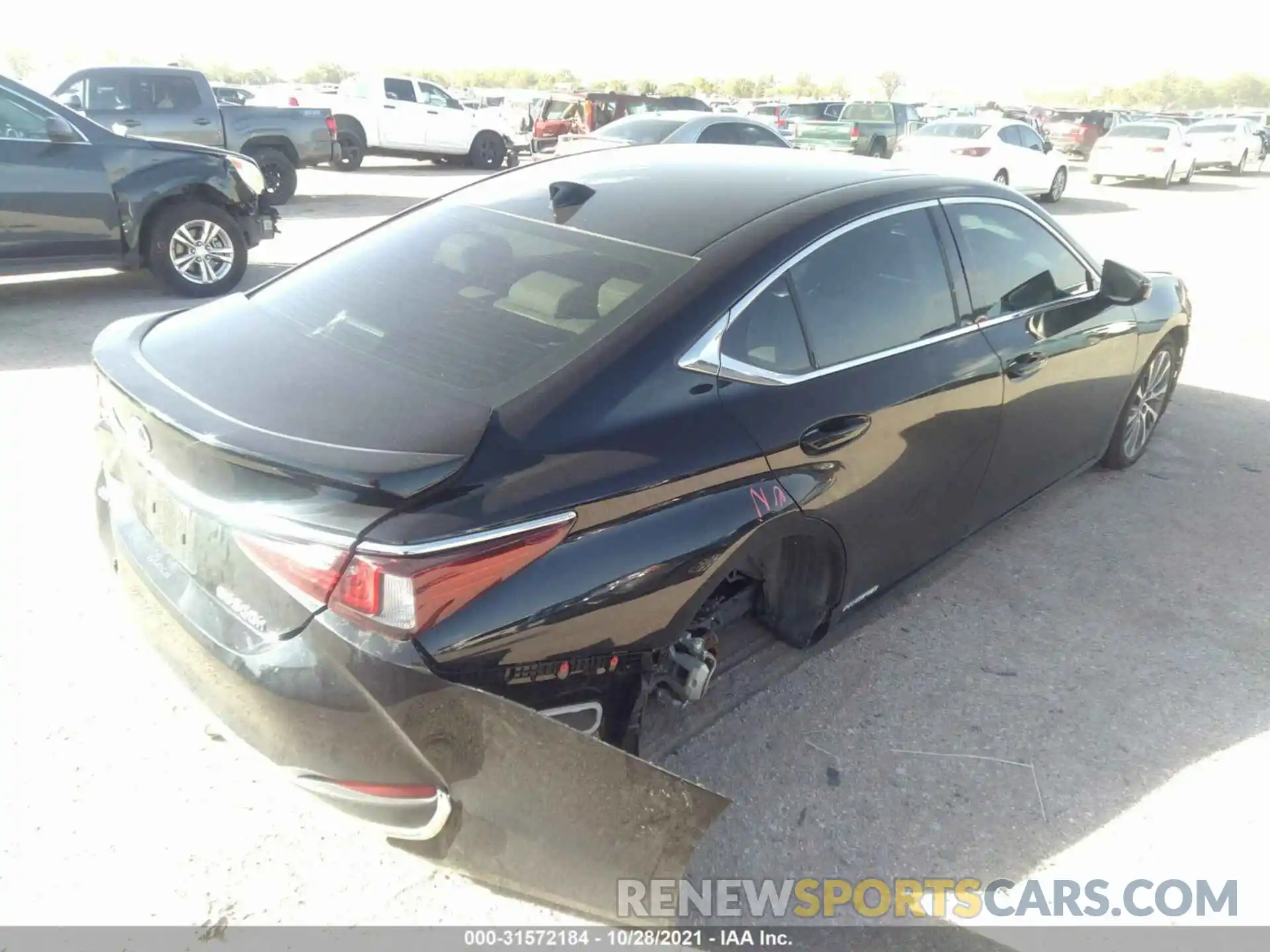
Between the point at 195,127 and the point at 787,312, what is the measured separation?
1294 centimetres

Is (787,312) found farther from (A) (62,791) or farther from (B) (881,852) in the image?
(A) (62,791)

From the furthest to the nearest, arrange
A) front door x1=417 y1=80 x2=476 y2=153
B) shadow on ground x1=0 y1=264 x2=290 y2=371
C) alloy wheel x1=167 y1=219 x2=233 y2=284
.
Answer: front door x1=417 y1=80 x2=476 y2=153 → alloy wheel x1=167 y1=219 x2=233 y2=284 → shadow on ground x1=0 y1=264 x2=290 y2=371

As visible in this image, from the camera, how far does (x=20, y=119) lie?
Result: 739 centimetres

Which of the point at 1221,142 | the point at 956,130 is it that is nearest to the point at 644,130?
the point at 956,130

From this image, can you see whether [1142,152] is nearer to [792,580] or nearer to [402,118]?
[402,118]

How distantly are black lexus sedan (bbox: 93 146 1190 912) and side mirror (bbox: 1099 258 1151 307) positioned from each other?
0.98 meters

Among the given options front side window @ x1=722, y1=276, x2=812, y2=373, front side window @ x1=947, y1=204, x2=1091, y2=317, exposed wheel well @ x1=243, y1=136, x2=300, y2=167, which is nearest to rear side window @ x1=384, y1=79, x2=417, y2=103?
exposed wheel well @ x1=243, y1=136, x2=300, y2=167

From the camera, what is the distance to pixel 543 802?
2.19 metres

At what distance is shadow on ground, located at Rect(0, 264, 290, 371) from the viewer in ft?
21.4

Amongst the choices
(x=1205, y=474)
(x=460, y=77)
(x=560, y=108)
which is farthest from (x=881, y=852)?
(x=460, y=77)

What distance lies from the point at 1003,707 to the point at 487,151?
1947 centimetres

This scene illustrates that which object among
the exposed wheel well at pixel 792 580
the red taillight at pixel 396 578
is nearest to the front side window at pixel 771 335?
the exposed wheel well at pixel 792 580

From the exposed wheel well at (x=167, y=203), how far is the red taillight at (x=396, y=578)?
273 inches

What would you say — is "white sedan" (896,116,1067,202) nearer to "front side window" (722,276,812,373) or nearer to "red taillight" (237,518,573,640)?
"front side window" (722,276,812,373)
